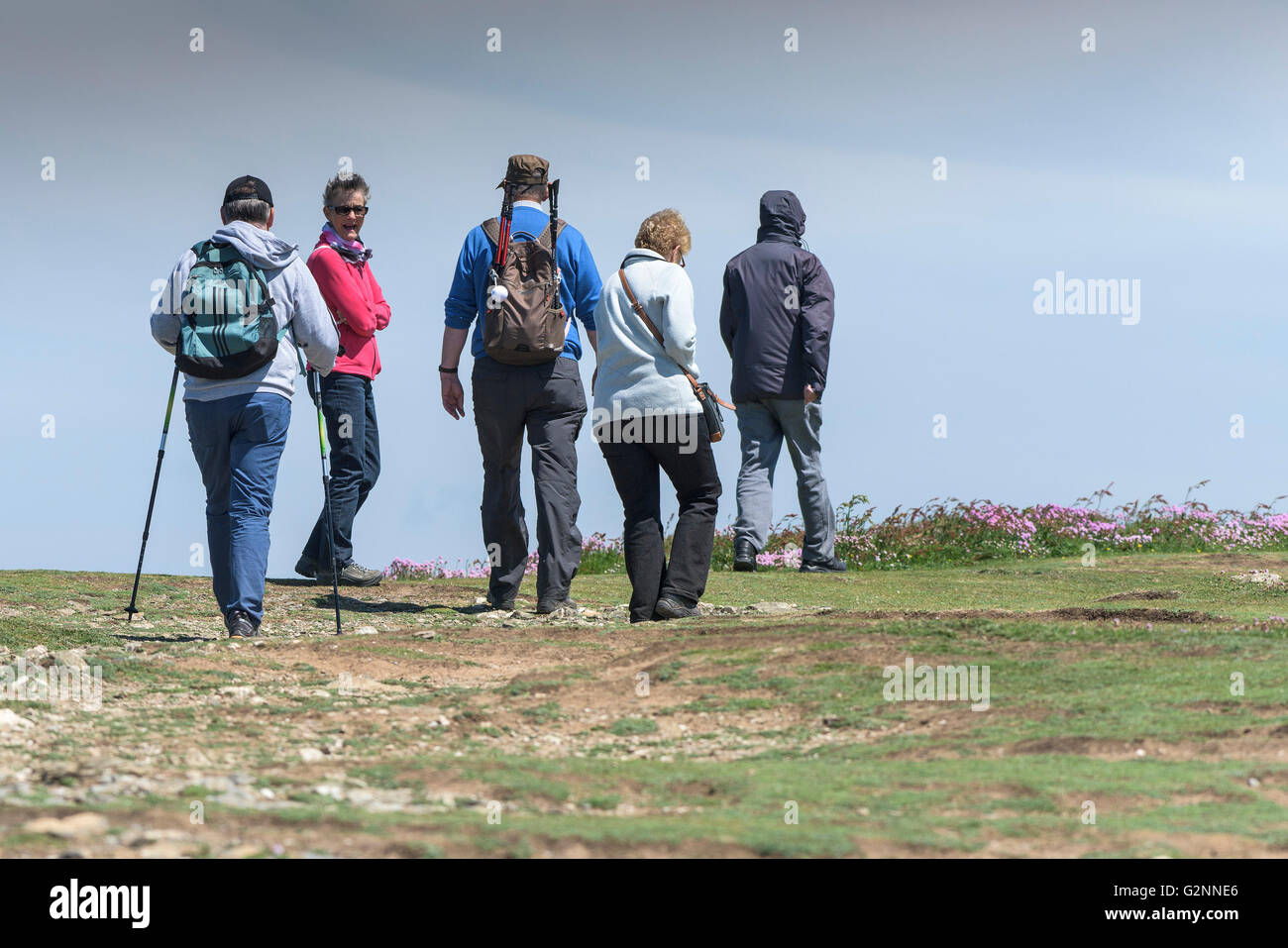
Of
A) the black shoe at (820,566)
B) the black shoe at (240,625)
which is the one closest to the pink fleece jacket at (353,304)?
the black shoe at (240,625)

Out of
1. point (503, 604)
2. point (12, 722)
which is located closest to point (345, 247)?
point (503, 604)

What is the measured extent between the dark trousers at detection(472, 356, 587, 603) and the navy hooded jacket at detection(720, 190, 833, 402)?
3329 mm

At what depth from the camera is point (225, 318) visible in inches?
312

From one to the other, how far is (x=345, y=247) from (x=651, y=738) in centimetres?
593

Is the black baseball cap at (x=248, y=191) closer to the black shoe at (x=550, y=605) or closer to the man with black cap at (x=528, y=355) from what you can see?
the man with black cap at (x=528, y=355)

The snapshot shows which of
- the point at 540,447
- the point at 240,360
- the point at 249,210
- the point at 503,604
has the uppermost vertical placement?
Answer: the point at 249,210

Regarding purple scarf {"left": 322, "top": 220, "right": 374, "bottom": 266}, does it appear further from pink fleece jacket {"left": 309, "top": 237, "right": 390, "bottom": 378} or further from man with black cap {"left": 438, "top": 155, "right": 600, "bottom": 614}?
man with black cap {"left": 438, "top": 155, "right": 600, "bottom": 614}

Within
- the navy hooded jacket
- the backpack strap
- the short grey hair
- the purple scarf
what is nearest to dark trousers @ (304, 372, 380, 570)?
the purple scarf

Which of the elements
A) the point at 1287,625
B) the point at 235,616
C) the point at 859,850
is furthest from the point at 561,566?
the point at 859,850

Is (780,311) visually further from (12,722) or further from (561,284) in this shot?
(12,722)

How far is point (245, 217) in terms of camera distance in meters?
8.22
